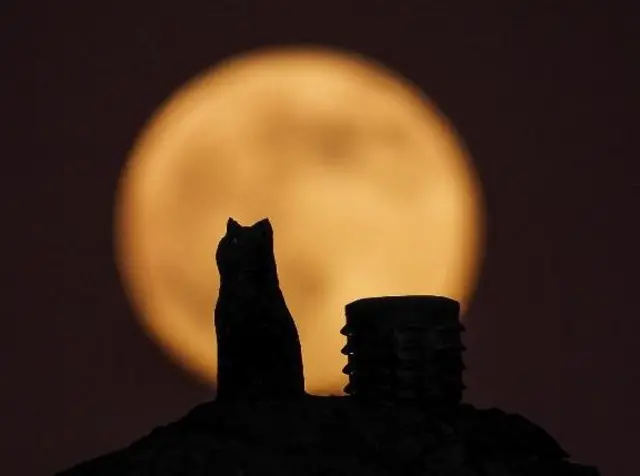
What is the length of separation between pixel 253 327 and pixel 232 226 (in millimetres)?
3072

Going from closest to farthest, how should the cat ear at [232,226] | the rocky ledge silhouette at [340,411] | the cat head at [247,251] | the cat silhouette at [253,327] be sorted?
the rocky ledge silhouette at [340,411]
the cat silhouette at [253,327]
the cat head at [247,251]
the cat ear at [232,226]

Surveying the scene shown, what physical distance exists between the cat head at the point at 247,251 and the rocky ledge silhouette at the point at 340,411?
29 millimetres

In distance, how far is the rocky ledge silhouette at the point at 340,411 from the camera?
→ 41.3m

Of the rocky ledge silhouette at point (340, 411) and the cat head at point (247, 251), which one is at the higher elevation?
the cat head at point (247, 251)

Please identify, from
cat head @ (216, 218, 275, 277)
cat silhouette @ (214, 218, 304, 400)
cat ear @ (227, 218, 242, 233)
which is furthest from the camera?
cat ear @ (227, 218, 242, 233)

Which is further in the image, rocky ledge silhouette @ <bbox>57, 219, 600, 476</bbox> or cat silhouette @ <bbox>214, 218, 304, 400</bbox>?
cat silhouette @ <bbox>214, 218, 304, 400</bbox>

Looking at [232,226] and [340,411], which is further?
[232,226]

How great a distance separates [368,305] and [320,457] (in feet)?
22.0

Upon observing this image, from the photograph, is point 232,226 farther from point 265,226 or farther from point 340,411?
point 340,411

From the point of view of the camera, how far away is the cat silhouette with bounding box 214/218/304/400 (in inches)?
1710

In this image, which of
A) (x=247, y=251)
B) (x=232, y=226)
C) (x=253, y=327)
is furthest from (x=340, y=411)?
(x=232, y=226)

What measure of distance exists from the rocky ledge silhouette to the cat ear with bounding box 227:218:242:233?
4 centimetres

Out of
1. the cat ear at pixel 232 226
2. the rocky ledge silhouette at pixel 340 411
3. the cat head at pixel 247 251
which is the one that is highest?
the cat ear at pixel 232 226

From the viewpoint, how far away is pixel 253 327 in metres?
43.5
